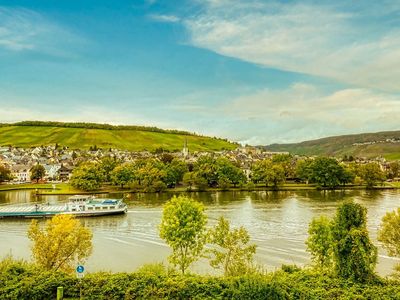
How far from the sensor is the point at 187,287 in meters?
19.2

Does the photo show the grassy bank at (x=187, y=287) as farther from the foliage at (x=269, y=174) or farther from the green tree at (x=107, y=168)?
the green tree at (x=107, y=168)

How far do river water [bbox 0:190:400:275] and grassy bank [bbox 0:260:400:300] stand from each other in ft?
45.9

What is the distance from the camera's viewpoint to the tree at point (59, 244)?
29586mm

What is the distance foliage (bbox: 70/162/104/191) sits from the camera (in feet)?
311

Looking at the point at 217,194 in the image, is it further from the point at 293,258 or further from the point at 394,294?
the point at 394,294

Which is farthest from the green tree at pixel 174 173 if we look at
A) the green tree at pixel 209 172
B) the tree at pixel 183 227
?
the tree at pixel 183 227

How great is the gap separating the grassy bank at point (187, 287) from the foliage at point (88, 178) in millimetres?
76125

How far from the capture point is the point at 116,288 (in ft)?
63.5

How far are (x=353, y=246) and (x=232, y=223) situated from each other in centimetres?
3517

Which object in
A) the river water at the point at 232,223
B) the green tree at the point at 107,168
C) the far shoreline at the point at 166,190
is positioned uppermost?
the green tree at the point at 107,168

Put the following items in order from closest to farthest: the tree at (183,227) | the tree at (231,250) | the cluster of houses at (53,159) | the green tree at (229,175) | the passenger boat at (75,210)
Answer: the tree at (231,250), the tree at (183,227), the passenger boat at (75,210), the green tree at (229,175), the cluster of houses at (53,159)

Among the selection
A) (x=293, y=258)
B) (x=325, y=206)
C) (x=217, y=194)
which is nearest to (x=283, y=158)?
(x=217, y=194)

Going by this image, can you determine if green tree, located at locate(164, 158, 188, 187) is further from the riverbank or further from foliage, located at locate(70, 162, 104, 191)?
foliage, located at locate(70, 162, 104, 191)

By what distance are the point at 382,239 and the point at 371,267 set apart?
14.7 meters
